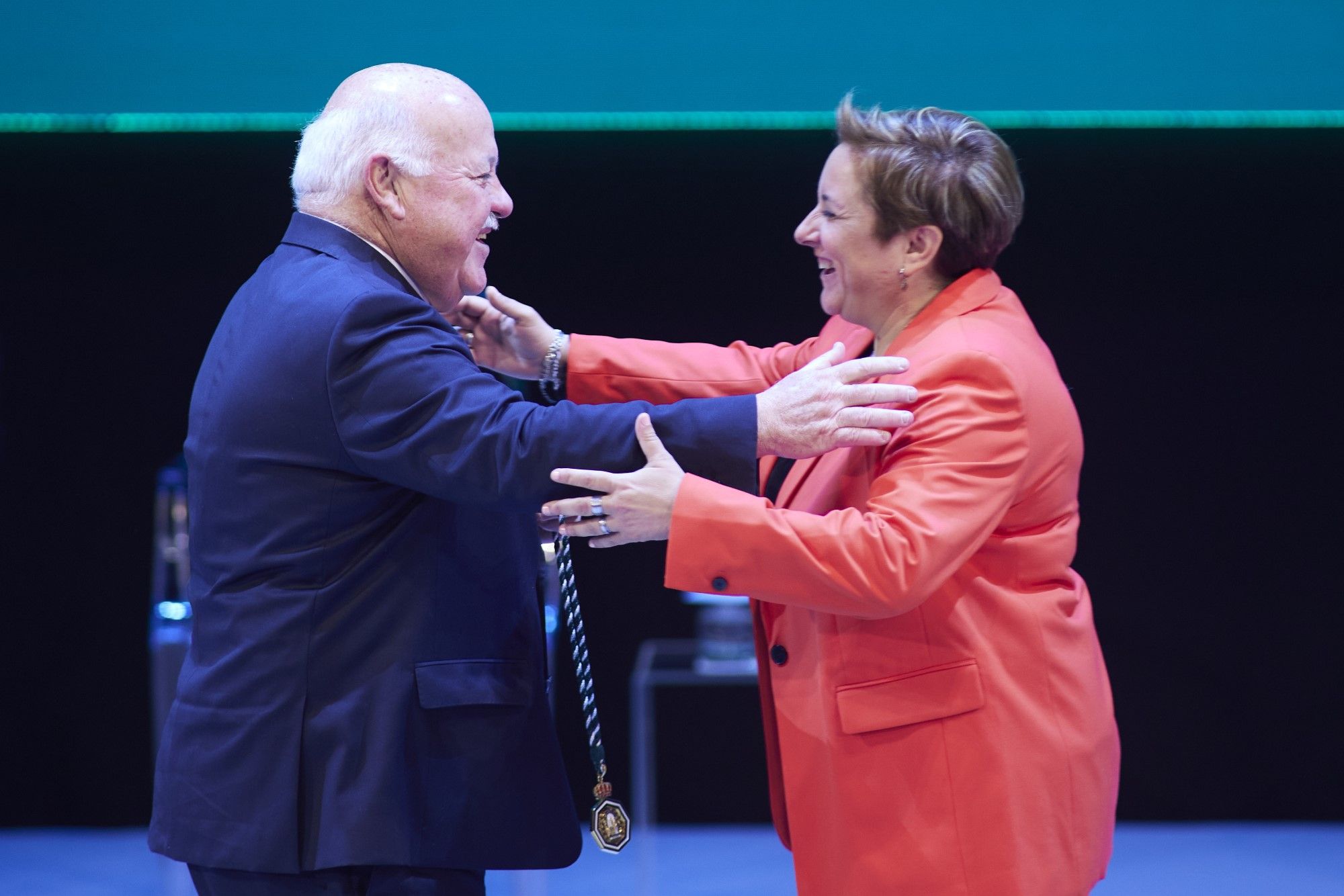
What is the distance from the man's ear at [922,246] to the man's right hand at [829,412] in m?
0.33

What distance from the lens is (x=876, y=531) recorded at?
1.52 m

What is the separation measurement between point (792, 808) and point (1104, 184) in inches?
103

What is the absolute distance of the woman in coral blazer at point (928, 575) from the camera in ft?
4.98

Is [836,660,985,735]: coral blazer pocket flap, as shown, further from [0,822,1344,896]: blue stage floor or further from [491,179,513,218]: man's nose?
[0,822,1344,896]: blue stage floor

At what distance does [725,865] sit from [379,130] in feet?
8.98

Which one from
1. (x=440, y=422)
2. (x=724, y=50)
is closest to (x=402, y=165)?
(x=440, y=422)

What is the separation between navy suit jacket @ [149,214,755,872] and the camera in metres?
1.45

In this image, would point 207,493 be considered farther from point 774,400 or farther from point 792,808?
point 792,808

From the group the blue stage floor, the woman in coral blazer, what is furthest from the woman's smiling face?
the blue stage floor

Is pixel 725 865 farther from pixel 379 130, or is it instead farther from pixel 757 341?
pixel 379 130

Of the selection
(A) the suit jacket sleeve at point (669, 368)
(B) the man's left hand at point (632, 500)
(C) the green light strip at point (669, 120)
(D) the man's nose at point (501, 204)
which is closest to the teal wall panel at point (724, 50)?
(C) the green light strip at point (669, 120)

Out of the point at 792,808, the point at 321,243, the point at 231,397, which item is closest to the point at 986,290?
the point at 792,808

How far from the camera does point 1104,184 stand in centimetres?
379

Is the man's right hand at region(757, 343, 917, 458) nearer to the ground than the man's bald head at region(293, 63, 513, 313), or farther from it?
nearer to the ground
